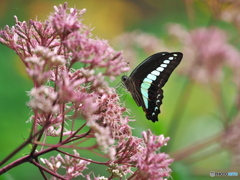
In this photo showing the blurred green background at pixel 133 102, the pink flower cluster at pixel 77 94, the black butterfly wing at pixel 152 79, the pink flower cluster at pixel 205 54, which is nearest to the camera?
the pink flower cluster at pixel 77 94

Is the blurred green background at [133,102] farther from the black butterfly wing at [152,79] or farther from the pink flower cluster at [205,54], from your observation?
the black butterfly wing at [152,79]

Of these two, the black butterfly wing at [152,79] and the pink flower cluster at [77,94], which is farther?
the black butterfly wing at [152,79]

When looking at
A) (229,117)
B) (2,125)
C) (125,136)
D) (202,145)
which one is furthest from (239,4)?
(2,125)

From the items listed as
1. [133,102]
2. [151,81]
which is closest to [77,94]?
[151,81]

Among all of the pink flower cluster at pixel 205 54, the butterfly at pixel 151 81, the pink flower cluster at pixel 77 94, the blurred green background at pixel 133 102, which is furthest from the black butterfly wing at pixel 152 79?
the pink flower cluster at pixel 205 54

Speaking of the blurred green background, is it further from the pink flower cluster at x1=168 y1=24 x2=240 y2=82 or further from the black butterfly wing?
the black butterfly wing

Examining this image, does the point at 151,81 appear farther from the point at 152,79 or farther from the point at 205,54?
the point at 205,54

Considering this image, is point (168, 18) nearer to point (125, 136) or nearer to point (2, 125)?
point (2, 125)

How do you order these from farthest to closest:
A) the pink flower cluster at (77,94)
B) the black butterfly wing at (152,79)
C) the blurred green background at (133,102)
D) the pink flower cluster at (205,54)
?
the pink flower cluster at (205,54) → the blurred green background at (133,102) → the black butterfly wing at (152,79) → the pink flower cluster at (77,94)
